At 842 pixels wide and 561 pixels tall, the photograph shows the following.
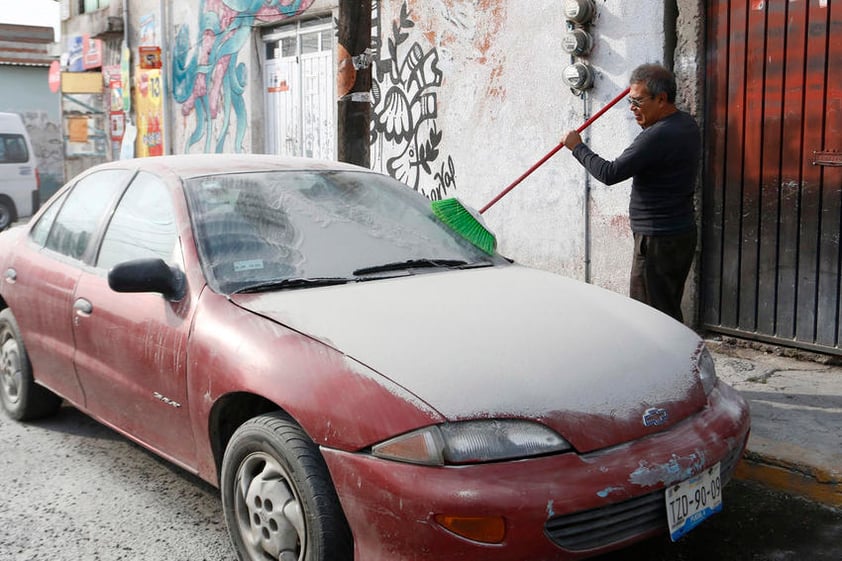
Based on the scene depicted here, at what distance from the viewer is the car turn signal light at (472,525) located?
244 cm

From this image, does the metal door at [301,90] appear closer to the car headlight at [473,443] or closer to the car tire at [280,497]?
the car tire at [280,497]

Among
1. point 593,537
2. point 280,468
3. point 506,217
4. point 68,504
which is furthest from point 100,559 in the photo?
point 506,217

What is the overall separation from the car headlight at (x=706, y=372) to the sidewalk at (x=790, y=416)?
90cm

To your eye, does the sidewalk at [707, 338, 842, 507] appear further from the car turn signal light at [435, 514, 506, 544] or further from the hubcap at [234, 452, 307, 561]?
the hubcap at [234, 452, 307, 561]

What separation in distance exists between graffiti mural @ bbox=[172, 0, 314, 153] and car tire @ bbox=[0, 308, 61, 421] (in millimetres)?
6726

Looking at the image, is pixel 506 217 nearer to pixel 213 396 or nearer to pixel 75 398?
pixel 75 398

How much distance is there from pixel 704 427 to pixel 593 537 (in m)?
0.60

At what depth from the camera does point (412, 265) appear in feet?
12.0

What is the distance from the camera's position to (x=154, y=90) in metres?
14.0

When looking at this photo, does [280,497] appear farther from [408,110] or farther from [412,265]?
[408,110]

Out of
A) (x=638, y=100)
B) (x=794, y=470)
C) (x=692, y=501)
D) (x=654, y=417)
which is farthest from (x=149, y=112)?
(x=692, y=501)

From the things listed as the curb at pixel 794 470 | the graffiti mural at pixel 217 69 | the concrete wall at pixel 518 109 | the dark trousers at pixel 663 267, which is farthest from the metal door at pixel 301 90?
the curb at pixel 794 470

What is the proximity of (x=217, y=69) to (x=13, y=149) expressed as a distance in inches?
261

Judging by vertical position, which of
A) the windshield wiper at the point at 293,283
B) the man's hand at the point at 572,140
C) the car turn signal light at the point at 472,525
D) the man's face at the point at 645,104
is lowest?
the car turn signal light at the point at 472,525
